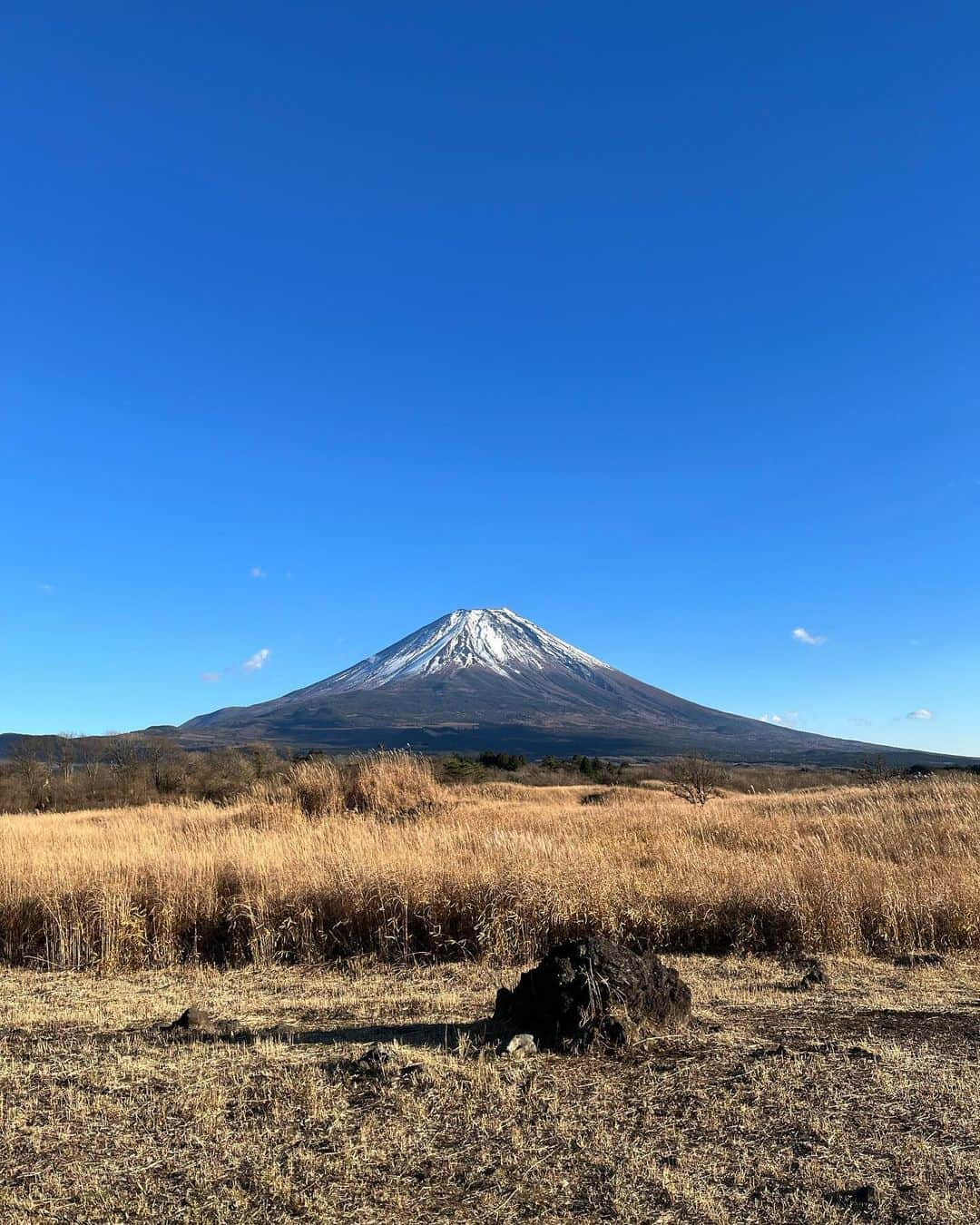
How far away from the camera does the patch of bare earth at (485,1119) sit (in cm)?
337

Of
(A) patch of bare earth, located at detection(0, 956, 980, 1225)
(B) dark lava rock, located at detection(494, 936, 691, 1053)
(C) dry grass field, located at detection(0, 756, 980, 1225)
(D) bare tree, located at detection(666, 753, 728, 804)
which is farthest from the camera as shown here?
(D) bare tree, located at detection(666, 753, 728, 804)

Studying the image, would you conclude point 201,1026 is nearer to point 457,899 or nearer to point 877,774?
point 457,899

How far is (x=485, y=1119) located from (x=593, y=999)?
4.31 ft

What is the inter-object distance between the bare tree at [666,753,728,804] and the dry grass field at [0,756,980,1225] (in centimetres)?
1969

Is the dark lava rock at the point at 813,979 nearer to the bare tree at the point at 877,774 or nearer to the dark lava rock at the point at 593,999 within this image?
the dark lava rock at the point at 593,999

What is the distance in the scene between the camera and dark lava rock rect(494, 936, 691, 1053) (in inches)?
205

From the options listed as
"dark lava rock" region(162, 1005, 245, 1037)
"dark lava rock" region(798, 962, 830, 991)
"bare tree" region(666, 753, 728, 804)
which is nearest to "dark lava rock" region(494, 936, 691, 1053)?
"dark lava rock" region(798, 962, 830, 991)

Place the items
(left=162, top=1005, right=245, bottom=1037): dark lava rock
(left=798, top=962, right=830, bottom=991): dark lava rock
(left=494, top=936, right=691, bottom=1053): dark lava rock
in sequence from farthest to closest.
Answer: (left=798, top=962, right=830, bottom=991): dark lava rock
(left=162, top=1005, right=245, bottom=1037): dark lava rock
(left=494, top=936, right=691, bottom=1053): dark lava rock

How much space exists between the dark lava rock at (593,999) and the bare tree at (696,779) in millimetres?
25711

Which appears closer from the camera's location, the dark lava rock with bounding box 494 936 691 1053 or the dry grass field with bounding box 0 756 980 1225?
the dry grass field with bounding box 0 756 980 1225

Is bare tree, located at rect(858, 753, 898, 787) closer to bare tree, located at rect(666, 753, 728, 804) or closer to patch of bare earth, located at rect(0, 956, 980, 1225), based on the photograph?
bare tree, located at rect(666, 753, 728, 804)

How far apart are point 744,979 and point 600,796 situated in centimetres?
2577

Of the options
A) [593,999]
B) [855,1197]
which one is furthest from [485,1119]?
[855,1197]

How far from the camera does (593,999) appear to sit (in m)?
5.29
